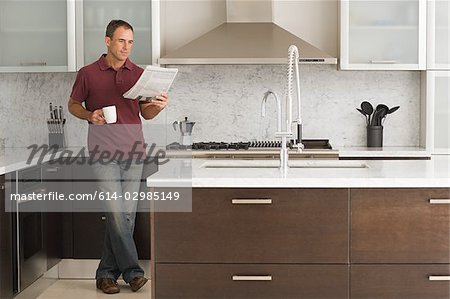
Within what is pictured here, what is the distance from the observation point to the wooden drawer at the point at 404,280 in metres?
3.11

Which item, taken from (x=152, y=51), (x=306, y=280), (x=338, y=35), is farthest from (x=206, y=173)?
(x=338, y=35)

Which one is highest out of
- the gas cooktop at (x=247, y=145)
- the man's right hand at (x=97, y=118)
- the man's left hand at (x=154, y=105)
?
the man's left hand at (x=154, y=105)

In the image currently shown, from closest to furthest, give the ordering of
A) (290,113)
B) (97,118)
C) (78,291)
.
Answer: (290,113), (97,118), (78,291)

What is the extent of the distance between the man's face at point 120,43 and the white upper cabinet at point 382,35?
5.14ft

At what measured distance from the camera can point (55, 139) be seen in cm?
591

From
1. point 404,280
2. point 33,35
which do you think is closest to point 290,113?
point 404,280

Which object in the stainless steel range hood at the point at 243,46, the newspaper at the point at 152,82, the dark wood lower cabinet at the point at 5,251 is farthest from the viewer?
the stainless steel range hood at the point at 243,46

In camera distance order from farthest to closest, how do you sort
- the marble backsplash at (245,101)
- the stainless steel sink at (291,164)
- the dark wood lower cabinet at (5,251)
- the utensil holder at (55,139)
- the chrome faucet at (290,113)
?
the marble backsplash at (245,101) < the utensil holder at (55,139) < the dark wood lower cabinet at (5,251) < the stainless steel sink at (291,164) < the chrome faucet at (290,113)

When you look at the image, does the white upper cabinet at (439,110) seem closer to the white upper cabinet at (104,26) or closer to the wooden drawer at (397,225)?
the white upper cabinet at (104,26)

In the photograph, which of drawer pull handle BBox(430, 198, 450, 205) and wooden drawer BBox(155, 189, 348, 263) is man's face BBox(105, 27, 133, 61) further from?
drawer pull handle BBox(430, 198, 450, 205)

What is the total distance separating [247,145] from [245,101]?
1.49 ft

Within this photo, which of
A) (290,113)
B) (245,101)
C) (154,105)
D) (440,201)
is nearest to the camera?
(440,201)

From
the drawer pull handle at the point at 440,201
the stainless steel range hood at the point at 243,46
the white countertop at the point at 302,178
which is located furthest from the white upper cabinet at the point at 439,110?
the drawer pull handle at the point at 440,201

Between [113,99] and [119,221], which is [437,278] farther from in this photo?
[113,99]
